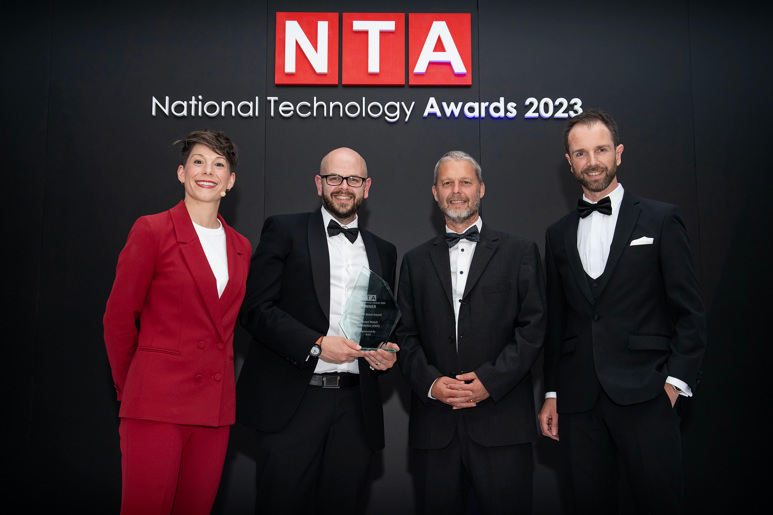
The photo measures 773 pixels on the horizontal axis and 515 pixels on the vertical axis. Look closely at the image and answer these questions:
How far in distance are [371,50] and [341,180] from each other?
1.78 m

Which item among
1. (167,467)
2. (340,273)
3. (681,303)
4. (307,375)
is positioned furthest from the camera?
(340,273)

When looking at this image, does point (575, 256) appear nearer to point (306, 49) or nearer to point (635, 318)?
point (635, 318)

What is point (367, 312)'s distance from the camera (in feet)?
9.50

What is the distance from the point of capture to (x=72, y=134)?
4637 millimetres

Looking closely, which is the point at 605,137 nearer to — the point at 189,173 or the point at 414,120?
the point at 414,120

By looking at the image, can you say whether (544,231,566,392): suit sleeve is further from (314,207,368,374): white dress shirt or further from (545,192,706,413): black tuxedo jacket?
(314,207,368,374): white dress shirt

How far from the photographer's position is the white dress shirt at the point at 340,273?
3.12m

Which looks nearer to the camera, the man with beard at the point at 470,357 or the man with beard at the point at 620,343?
the man with beard at the point at 620,343

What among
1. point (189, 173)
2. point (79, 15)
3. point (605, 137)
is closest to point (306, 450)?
point (189, 173)

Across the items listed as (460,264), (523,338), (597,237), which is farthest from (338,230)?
(597,237)

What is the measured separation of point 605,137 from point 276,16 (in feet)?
9.53

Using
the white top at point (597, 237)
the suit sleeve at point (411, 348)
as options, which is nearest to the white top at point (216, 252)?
the suit sleeve at point (411, 348)

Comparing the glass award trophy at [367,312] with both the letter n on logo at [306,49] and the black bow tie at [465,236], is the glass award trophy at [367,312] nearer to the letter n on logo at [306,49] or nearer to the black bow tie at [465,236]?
the black bow tie at [465,236]

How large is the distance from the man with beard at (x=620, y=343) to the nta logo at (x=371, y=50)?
1864mm
